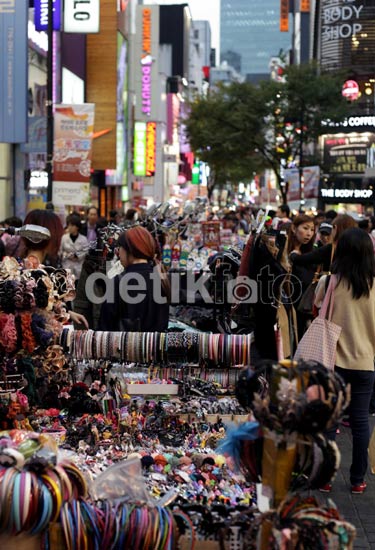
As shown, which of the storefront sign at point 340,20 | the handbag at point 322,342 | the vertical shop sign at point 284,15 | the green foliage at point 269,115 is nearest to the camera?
the handbag at point 322,342

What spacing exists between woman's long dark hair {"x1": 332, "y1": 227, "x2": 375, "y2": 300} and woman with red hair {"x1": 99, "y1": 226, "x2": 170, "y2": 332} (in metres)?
1.27

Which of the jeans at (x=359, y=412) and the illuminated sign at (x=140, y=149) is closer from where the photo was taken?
the jeans at (x=359, y=412)

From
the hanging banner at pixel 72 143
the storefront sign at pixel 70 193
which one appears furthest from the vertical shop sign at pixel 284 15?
the storefront sign at pixel 70 193

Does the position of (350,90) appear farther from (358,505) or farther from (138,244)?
(358,505)

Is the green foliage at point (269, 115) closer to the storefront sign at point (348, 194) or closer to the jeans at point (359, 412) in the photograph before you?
the storefront sign at point (348, 194)

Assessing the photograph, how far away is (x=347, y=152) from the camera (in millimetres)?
50969

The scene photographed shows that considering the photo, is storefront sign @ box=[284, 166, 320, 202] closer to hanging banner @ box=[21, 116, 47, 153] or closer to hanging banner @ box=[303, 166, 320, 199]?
hanging banner @ box=[303, 166, 320, 199]

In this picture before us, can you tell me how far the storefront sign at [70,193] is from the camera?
2222 cm

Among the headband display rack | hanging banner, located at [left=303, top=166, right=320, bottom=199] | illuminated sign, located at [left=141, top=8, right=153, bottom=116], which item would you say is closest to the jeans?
the headband display rack

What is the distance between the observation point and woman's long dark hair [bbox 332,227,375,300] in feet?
22.8

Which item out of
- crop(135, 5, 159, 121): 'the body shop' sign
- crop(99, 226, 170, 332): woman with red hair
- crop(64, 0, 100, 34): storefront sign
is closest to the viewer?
crop(99, 226, 170, 332): woman with red hair

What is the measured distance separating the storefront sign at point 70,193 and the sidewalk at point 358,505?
1449 centimetres

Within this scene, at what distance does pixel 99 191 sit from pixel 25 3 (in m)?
28.9

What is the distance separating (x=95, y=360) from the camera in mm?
6934
